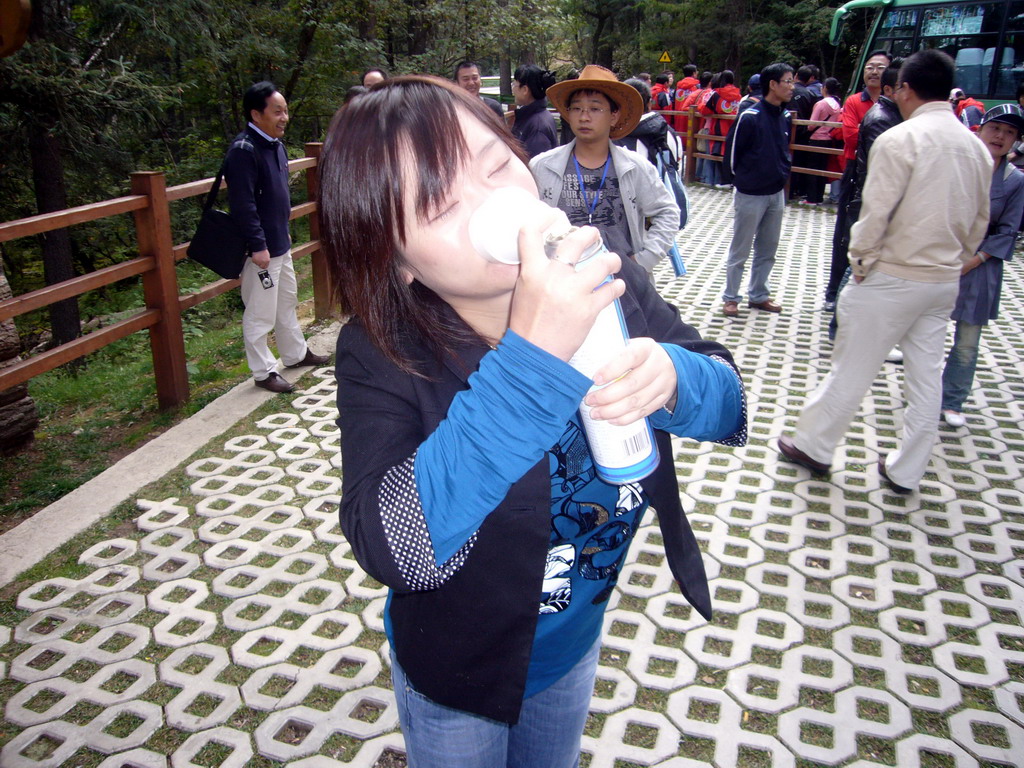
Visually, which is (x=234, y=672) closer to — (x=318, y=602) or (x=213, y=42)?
(x=318, y=602)

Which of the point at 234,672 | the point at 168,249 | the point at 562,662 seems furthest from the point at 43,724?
the point at 168,249

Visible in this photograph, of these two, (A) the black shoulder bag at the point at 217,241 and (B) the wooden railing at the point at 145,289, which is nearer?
(B) the wooden railing at the point at 145,289

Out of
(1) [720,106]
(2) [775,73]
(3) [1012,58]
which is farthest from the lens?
(1) [720,106]

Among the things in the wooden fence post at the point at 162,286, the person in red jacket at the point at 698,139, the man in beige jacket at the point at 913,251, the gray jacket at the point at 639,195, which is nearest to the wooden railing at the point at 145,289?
the wooden fence post at the point at 162,286

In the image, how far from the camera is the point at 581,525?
1.33 meters

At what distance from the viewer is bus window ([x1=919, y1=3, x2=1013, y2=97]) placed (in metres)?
11.5

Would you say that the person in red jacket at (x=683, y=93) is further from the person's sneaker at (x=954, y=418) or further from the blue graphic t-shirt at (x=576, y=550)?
the blue graphic t-shirt at (x=576, y=550)

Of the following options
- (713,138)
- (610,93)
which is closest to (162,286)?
(610,93)

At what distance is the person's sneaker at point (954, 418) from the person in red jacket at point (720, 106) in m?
9.03

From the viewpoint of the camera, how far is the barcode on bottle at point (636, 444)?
3.50 ft

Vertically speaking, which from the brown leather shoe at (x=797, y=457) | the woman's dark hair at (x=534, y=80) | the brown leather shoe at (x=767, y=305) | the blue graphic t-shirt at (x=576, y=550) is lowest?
the brown leather shoe at (x=797, y=457)

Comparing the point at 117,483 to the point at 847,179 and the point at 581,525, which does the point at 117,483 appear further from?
the point at 847,179

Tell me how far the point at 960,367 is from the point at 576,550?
14.3ft

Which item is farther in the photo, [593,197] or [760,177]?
[760,177]
